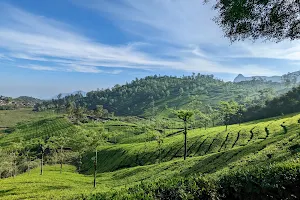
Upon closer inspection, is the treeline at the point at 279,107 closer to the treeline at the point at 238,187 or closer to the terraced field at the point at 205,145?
the terraced field at the point at 205,145

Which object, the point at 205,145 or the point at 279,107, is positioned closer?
the point at 205,145

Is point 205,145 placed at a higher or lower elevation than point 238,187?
lower

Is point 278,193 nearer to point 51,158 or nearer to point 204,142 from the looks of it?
point 204,142

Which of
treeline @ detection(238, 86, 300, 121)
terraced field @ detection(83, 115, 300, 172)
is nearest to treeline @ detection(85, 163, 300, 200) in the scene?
terraced field @ detection(83, 115, 300, 172)

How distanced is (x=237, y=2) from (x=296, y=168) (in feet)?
27.2

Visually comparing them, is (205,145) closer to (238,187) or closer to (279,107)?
(238,187)

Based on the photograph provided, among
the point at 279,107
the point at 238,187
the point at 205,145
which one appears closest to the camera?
the point at 238,187

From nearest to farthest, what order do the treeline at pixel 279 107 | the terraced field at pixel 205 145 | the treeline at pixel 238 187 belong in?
the treeline at pixel 238 187 → the terraced field at pixel 205 145 → the treeline at pixel 279 107

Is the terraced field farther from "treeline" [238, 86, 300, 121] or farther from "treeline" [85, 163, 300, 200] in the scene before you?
"treeline" [85, 163, 300, 200]

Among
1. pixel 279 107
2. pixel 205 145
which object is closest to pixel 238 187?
pixel 205 145

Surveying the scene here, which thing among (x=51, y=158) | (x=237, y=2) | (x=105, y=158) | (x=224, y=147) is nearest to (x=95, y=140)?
(x=224, y=147)

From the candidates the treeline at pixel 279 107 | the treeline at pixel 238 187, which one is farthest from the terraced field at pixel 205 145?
the treeline at pixel 238 187

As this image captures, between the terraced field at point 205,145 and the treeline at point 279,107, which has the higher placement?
the treeline at point 279,107

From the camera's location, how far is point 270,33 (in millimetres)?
14820
